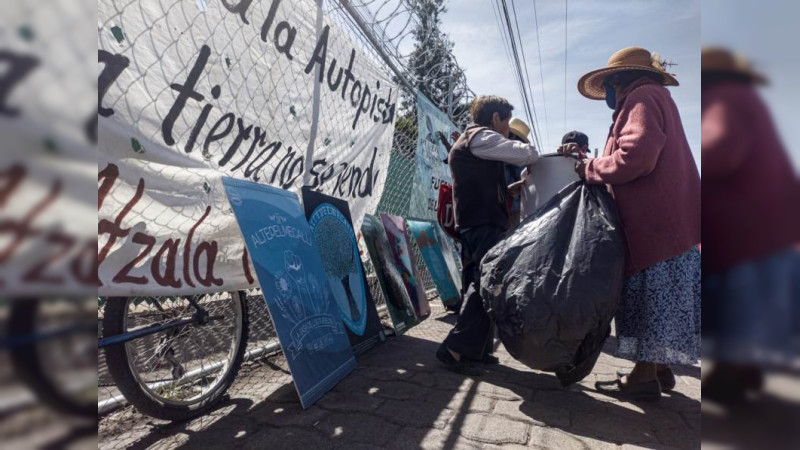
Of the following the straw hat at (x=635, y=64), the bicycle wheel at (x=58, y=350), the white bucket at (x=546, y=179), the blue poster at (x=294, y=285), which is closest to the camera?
the bicycle wheel at (x=58, y=350)

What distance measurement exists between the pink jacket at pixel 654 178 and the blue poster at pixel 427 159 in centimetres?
305

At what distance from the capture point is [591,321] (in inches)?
78.3

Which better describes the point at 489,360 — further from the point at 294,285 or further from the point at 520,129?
the point at 520,129

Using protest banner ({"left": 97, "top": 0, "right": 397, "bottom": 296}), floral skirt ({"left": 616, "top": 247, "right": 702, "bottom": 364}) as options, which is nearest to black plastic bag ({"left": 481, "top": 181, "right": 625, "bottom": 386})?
floral skirt ({"left": 616, "top": 247, "right": 702, "bottom": 364})

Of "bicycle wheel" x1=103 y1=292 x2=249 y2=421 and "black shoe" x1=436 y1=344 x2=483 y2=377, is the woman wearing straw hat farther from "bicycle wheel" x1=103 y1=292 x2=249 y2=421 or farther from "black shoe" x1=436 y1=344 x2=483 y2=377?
"bicycle wheel" x1=103 y1=292 x2=249 y2=421

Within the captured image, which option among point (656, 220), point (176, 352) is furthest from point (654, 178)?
point (176, 352)

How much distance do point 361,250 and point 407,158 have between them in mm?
2005

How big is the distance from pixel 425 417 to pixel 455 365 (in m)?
0.70

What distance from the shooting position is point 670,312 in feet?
7.16

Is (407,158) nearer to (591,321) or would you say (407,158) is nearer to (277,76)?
(277,76)

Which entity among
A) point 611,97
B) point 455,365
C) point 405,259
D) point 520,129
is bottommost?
point 455,365

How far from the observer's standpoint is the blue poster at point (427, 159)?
5184 mm

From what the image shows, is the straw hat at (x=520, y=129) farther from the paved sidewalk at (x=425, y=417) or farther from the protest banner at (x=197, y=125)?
the paved sidewalk at (x=425, y=417)

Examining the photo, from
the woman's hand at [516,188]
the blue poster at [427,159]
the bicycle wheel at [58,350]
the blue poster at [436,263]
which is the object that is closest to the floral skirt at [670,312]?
the woman's hand at [516,188]
